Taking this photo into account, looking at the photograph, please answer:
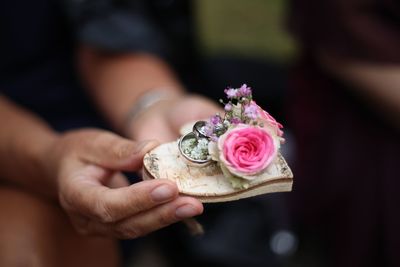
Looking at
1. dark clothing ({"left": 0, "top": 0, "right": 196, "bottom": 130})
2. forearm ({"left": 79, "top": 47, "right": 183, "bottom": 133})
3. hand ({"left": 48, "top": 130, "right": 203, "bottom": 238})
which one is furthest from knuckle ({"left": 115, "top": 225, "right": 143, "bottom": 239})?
dark clothing ({"left": 0, "top": 0, "right": 196, "bottom": 130})

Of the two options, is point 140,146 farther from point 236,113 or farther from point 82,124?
point 82,124

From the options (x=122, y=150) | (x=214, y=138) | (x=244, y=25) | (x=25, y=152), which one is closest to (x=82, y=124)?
(x=25, y=152)

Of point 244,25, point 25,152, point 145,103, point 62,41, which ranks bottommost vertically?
point 25,152

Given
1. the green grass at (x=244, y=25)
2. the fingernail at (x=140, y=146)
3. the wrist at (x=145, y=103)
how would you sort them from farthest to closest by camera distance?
the green grass at (x=244, y=25) → the wrist at (x=145, y=103) → the fingernail at (x=140, y=146)

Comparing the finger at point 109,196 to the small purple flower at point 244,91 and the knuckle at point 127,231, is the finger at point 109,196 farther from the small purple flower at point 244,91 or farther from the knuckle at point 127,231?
the small purple flower at point 244,91

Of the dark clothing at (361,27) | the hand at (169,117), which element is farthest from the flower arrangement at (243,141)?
the dark clothing at (361,27)

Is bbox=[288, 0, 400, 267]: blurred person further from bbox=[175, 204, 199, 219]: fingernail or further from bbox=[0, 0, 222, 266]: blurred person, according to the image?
bbox=[175, 204, 199, 219]: fingernail
